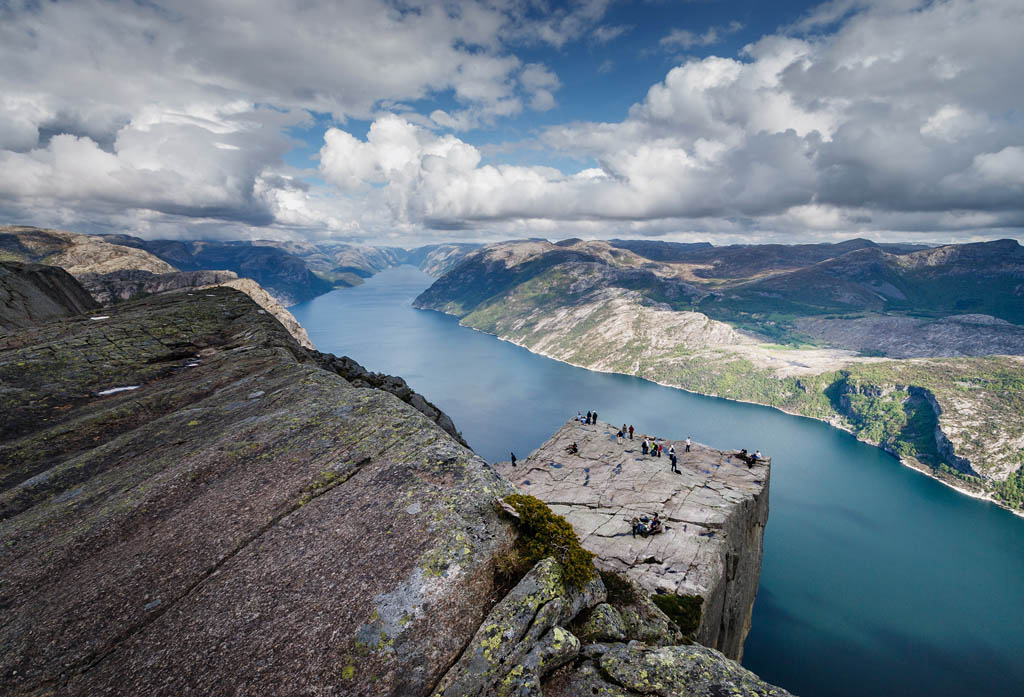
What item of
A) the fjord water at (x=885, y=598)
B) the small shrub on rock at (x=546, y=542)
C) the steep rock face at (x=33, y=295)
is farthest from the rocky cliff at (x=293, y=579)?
the fjord water at (x=885, y=598)

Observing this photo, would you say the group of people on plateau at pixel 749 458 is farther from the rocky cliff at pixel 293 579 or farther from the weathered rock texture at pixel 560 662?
the weathered rock texture at pixel 560 662

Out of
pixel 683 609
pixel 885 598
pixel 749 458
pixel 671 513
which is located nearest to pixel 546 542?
pixel 683 609

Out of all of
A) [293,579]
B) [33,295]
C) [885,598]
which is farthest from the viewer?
[885,598]

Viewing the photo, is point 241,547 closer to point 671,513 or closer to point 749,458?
point 671,513

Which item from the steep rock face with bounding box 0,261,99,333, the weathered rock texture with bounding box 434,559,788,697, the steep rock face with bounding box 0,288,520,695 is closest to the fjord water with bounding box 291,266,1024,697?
the weathered rock texture with bounding box 434,559,788,697

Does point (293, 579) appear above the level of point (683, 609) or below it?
above

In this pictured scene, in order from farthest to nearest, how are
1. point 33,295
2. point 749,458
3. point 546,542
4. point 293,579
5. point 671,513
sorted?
1. point 749,458
2. point 33,295
3. point 671,513
4. point 546,542
5. point 293,579

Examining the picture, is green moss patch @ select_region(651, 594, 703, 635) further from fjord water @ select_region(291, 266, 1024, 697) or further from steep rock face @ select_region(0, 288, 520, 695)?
fjord water @ select_region(291, 266, 1024, 697)
